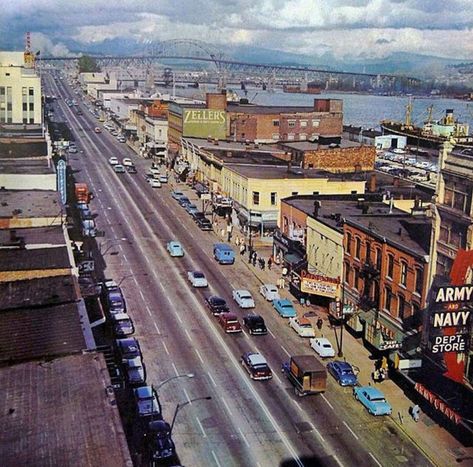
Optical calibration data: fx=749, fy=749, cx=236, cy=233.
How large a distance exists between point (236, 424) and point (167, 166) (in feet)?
177

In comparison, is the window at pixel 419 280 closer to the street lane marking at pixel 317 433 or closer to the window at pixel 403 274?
the window at pixel 403 274

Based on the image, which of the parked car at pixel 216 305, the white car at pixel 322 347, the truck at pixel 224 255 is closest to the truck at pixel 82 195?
→ the truck at pixel 224 255

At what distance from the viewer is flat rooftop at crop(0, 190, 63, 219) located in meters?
30.9

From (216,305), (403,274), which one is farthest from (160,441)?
(216,305)

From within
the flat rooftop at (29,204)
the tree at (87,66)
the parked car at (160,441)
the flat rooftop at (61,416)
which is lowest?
the parked car at (160,441)

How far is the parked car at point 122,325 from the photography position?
27141 mm

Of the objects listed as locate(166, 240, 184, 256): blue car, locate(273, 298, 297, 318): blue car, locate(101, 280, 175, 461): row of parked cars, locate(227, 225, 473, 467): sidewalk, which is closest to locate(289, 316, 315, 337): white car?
locate(227, 225, 473, 467): sidewalk

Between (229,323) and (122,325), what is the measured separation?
396 centimetres

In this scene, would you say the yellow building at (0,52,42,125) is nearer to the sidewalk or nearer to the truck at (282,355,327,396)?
the sidewalk

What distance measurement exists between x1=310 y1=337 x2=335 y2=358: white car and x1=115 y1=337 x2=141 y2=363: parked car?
20.1 feet

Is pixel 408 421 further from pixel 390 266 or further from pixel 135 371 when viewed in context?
pixel 135 371

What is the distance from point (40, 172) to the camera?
39.3m

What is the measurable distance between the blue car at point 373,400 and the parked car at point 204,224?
24.5 meters

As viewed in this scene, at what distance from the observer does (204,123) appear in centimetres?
7081
